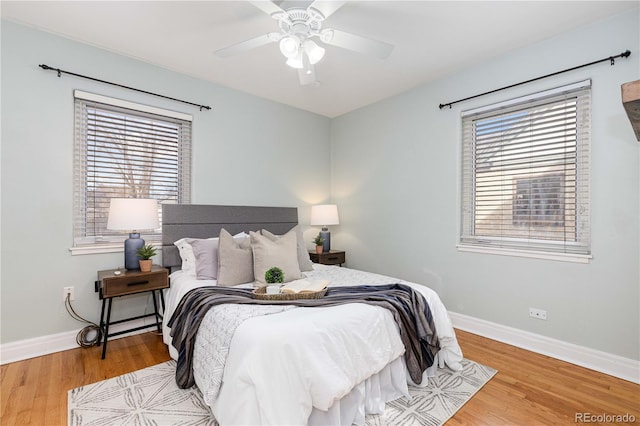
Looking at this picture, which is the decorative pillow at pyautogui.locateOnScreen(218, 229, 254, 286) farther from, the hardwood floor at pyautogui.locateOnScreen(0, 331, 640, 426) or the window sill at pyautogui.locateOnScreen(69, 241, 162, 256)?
the window sill at pyautogui.locateOnScreen(69, 241, 162, 256)

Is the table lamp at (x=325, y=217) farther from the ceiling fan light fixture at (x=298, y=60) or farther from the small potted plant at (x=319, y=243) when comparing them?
the ceiling fan light fixture at (x=298, y=60)

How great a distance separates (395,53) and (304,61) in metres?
1.06

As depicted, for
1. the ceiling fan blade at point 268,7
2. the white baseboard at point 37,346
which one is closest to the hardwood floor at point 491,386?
the white baseboard at point 37,346

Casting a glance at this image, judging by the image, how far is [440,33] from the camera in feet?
8.38

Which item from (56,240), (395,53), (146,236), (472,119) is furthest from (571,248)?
(56,240)

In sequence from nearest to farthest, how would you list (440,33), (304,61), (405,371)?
1. (405,371)
2. (304,61)
3. (440,33)

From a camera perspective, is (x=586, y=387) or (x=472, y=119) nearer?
(x=586, y=387)

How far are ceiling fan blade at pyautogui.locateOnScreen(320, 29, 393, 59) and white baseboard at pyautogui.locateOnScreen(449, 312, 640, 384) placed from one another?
2626mm

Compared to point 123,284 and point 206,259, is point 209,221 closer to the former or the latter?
point 206,259

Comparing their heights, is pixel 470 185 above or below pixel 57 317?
above

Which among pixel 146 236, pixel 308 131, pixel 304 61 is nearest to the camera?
pixel 304 61

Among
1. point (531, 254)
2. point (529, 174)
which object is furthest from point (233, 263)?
point (529, 174)

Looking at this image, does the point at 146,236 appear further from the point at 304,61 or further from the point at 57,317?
the point at 304,61

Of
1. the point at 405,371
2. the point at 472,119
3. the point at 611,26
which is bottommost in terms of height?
the point at 405,371
